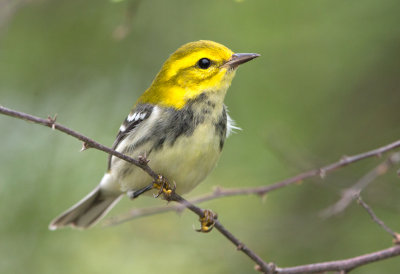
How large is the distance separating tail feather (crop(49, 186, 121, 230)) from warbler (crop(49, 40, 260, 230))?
19.5 inches

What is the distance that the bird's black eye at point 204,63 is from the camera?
3.91m

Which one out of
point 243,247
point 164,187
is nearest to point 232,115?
point 164,187

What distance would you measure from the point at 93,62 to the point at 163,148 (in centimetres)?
256

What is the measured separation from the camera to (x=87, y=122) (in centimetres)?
542

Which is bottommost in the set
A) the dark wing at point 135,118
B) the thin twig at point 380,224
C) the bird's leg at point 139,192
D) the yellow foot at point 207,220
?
the yellow foot at point 207,220

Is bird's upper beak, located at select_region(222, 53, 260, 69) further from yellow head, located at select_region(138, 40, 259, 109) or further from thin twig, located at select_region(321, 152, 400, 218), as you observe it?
thin twig, located at select_region(321, 152, 400, 218)

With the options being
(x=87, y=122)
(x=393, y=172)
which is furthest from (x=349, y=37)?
(x=87, y=122)

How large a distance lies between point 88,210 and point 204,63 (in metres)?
1.76

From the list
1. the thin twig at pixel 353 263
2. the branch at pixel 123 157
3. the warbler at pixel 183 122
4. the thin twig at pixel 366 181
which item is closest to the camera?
the branch at pixel 123 157

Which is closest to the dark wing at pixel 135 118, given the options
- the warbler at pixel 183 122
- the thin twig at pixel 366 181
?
the warbler at pixel 183 122

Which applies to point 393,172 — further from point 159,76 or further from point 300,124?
point 159,76

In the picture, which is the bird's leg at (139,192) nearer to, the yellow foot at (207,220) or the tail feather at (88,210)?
the yellow foot at (207,220)

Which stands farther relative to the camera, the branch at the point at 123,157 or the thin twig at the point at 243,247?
the thin twig at the point at 243,247

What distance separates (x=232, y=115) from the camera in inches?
208
